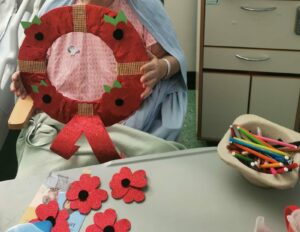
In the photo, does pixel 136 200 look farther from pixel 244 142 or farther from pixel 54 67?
pixel 54 67

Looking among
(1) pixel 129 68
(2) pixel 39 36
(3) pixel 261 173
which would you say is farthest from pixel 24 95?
(3) pixel 261 173

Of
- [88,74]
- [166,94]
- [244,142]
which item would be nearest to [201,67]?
[166,94]

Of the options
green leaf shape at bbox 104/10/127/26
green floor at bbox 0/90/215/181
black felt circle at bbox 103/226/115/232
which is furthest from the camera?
green floor at bbox 0/90/215/181

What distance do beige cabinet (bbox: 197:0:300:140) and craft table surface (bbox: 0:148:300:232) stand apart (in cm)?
83

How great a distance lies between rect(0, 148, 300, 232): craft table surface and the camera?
25.4 inches

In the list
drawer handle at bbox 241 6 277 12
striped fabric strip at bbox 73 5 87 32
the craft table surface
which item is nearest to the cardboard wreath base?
the craft table surface

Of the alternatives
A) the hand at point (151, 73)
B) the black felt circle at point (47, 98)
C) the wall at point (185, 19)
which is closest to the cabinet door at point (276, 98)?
the wall at point (185, 19)

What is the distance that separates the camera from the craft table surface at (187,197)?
65 centimetres

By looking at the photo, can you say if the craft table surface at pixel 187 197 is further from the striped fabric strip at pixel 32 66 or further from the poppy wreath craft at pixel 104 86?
the striped fabric strip at pixel 32 66

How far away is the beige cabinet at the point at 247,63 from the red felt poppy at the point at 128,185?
923 millimetres

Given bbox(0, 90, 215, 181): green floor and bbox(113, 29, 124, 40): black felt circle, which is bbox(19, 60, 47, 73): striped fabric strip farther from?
bbox(0, 90, 215, 181): green floor

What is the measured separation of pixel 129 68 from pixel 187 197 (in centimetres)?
32

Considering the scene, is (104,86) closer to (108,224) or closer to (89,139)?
(89,139)

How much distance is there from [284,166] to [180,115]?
0.45 m
